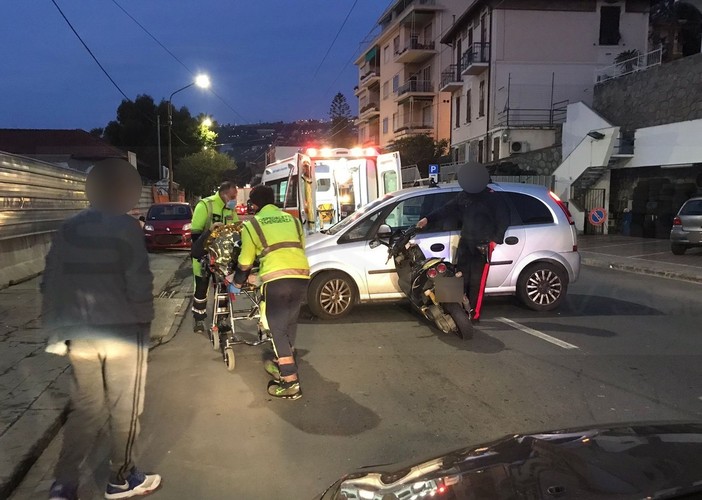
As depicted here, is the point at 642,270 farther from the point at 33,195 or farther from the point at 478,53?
the point at 478,53

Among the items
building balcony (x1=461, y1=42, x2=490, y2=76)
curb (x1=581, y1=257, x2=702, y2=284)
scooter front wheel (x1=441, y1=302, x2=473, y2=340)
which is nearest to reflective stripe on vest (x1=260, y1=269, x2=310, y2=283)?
scooter front wheel (x1=441, y1=302, x2=473, y2=340)

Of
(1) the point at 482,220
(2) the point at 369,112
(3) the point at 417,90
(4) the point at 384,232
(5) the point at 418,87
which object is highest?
(2) the point at 369,112

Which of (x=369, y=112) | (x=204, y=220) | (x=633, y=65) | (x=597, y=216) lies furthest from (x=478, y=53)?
(x=369, y=112)

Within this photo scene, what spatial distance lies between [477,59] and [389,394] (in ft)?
96.9

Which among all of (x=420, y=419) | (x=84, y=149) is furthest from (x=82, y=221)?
(x=84, y=149)

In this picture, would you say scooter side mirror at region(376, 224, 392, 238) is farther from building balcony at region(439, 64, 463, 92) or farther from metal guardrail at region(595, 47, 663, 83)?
building balcony at region(439, 64, 463, 92)

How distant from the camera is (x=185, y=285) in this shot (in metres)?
11.9

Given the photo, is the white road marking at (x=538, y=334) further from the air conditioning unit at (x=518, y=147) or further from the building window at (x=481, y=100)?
the building window at (x=481, y=100)

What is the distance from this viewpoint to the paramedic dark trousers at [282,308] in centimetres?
486

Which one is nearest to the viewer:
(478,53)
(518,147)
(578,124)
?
(578,124)

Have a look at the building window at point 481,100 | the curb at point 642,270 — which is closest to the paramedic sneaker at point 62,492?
the curb at point 642,270

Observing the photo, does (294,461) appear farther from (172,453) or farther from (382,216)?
(382,216)

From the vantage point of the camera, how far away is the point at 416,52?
153 ft

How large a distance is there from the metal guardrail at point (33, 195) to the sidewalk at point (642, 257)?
40.7 feet
